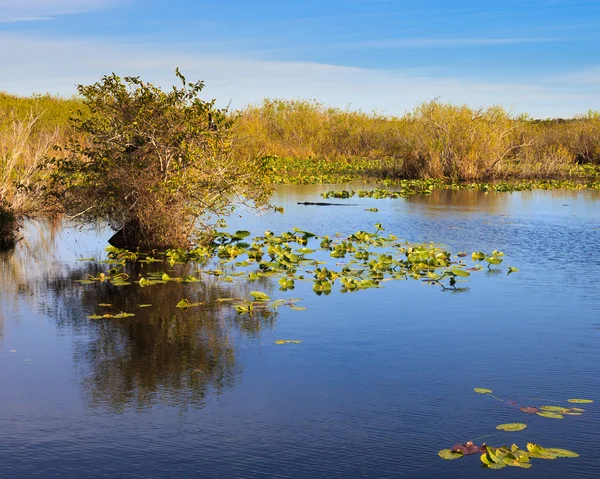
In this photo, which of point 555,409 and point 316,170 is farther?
point 316,170

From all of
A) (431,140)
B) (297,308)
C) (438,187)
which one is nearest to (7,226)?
(297,308)

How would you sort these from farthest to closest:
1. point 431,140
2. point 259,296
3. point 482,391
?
point 431,140 → point 259,296 → point 482,391

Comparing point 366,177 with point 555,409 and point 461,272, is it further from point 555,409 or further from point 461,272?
point 555,409

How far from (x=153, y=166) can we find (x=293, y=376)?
7.68 m

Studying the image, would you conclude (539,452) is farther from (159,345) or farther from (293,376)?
(159,345)

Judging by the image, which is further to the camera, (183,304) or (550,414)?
(183,304)

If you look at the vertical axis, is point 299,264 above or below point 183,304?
above

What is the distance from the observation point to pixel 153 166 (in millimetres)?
13641

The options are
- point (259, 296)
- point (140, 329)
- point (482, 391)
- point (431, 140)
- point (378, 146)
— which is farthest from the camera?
point (378, 146)

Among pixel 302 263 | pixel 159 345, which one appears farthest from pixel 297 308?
pixel 302 263

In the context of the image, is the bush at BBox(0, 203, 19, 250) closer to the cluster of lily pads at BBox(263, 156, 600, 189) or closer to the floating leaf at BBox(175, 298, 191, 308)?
the floating leaf at BBox(175, 298, 191, 308)

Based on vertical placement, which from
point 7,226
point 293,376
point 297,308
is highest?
point 7,226

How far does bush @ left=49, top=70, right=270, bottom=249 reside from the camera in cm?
1352

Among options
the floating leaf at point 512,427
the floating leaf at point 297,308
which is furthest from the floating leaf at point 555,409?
the floating leaf at point 297,308
